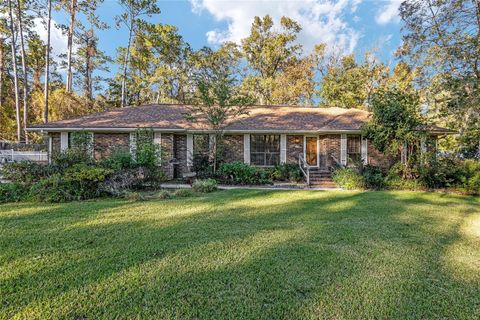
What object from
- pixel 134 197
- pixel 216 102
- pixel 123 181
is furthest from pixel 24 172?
pixel 216 102

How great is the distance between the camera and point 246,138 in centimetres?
1387

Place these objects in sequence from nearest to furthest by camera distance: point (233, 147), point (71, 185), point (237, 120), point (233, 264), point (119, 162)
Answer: point (233, 264) < point (71, 185) < point (119, 162) < point (233, 147) < point (237, 120)

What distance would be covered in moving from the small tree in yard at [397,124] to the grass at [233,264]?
5298mm

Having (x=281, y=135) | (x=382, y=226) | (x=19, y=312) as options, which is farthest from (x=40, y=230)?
(x=281, y=135)

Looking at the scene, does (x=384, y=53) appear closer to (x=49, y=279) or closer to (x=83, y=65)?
(x=49, y=279)

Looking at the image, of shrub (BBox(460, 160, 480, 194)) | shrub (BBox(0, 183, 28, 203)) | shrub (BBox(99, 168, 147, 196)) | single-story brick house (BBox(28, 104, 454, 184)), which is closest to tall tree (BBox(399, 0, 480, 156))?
single-story brick house (BBox(28, 104, 454, 184))

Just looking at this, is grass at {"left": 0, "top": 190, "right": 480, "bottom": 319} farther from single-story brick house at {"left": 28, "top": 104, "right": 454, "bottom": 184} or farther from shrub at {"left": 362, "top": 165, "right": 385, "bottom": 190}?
single-story brick house at {"left": 28, "top": 104, "right": 454, "bottom": 184}

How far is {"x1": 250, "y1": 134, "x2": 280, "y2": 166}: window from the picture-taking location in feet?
46.1

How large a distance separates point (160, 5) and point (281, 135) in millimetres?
16395

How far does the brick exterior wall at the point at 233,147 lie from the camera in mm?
13953

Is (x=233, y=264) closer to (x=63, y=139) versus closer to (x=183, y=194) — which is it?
(x=183, y=194)

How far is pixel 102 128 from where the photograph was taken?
1249cm

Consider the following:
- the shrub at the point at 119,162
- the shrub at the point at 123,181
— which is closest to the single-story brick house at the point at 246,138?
the shrub at the point at 119,162

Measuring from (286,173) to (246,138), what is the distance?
9.54 feet
